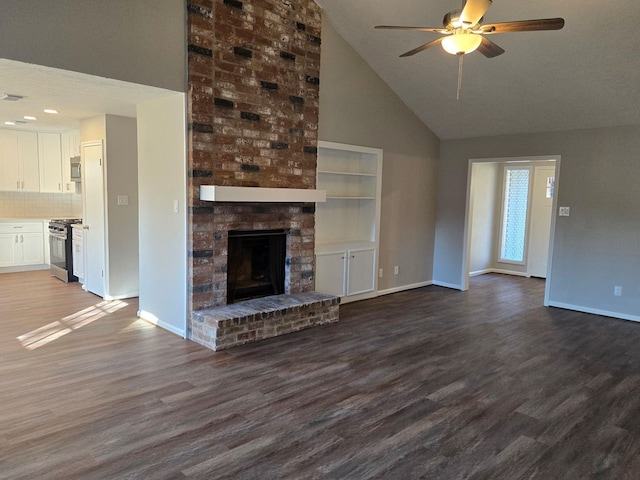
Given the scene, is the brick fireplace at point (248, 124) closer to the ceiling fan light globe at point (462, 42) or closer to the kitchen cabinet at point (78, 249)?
the ceiling fan light globe at point (462, 42)

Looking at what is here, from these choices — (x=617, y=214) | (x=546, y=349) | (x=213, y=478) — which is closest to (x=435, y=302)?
(x=546, y=349)

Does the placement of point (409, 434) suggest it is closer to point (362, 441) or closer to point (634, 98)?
point (362, 441)

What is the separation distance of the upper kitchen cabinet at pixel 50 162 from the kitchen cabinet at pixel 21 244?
0.75m

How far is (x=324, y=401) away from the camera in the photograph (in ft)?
10.3

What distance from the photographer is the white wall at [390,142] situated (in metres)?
5.45

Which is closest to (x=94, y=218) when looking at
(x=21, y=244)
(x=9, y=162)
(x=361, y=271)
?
(x=21, y=244)

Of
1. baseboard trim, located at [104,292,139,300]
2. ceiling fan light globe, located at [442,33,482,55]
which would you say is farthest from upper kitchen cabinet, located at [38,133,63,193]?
ceiling fan light globe, located at [442,33,482,55]

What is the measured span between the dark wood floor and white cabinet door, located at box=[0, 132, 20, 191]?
11.3ft

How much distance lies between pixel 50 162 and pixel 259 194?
18.1 feet

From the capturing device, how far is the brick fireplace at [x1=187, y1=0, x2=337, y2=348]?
4137 mm

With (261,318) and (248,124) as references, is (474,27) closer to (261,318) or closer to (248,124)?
(248,124)

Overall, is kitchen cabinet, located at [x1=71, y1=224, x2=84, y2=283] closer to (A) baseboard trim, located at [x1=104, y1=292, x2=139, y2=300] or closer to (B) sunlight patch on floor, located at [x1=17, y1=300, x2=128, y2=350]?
(A) baseboard trim, located at [x1=104, y1=292, x2=139, y2=300]

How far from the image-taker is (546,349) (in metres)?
4.35

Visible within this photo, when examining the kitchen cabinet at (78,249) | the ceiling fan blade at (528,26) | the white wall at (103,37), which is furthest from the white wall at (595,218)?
the kitchen cabinet at (78,249)
